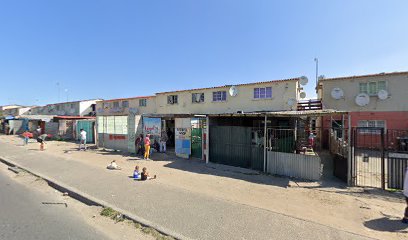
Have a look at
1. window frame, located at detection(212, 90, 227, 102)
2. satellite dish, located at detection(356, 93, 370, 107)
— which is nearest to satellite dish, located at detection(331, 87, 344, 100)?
satellite dish, located at detection(356, 93, 370, 107)

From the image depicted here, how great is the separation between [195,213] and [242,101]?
16.8m

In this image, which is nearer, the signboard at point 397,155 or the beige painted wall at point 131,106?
the signboard at point 397,155

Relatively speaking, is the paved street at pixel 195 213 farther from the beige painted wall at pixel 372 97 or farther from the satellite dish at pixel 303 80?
the beige painted wall at pixel 372 97

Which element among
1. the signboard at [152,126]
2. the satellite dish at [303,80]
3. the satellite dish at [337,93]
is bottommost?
the signboard at [152,126]

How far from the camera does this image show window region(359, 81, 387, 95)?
18936mm

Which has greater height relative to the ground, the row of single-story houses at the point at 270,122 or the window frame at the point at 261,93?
the window frame at the point at 261,93

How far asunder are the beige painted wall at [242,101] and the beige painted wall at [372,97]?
3990 mm

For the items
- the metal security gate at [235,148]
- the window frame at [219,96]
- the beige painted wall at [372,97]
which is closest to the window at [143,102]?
the window frame at [219,96]

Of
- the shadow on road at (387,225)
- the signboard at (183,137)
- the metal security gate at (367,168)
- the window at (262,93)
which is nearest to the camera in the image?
the shadow on road at (387,225)

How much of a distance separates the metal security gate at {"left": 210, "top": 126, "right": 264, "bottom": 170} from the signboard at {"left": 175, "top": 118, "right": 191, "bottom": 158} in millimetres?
1941

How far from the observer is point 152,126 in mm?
16031

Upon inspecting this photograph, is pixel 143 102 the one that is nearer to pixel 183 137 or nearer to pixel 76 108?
pixel 76 108

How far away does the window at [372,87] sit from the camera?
1894 cm

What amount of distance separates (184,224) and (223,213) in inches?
43.4
